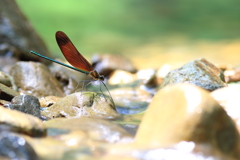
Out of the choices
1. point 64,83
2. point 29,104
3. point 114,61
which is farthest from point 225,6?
point 29,104

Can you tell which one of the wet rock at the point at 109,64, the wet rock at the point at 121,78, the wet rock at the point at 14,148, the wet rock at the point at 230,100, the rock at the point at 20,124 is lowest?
the wet rock at the point at 14,148

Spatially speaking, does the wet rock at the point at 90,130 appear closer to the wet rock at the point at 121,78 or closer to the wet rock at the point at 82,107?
the wet rock at the point at 82,107

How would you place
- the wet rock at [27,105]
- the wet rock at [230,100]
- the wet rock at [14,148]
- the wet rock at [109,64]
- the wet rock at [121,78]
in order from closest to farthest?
the wet rock at [14,148] < the wet rock at [230,100] < the wet rock at [27,105] < the wet rock at [121,78] < the wet rock at [109,64]

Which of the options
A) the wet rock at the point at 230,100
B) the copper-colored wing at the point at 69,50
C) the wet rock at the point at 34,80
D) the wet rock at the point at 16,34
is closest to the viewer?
the wet rock at the point at 230,100

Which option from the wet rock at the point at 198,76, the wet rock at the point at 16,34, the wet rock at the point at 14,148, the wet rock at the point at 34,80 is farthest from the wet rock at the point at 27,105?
the wet rock at the point at 16,34

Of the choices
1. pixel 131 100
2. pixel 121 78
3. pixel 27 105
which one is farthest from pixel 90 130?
pixel 121 78

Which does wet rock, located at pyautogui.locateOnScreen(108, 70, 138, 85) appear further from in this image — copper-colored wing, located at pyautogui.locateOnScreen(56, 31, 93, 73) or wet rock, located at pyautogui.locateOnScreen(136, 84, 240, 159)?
wet rock, located at pyautogui.locateOnScreen(136, 84, 240, 159)

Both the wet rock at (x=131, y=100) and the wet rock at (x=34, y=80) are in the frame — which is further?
the wet rock at (x=34, y=80)
